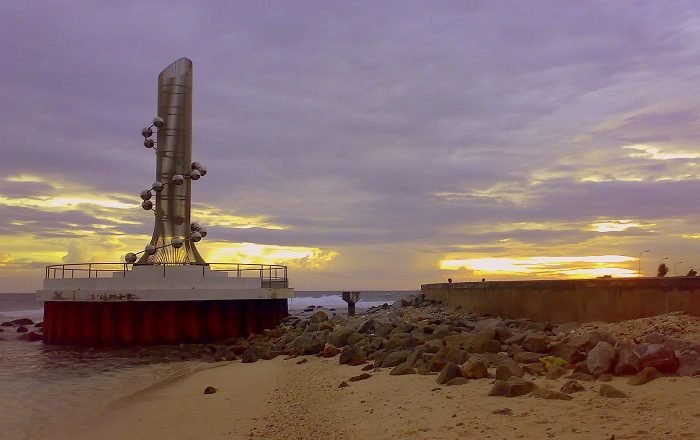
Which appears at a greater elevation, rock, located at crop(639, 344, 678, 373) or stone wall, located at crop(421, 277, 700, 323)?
stone wall, located at crop(421, 277, 700, 323)

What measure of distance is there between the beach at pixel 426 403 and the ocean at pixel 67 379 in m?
0.58

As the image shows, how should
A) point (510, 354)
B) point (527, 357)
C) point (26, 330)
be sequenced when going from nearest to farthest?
1. point (527, 357)
2. point (510, 354)
3. point (26, 330)

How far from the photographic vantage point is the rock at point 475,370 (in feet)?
33.7

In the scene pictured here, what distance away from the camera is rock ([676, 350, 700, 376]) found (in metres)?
8.76

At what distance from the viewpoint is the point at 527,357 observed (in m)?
11.0

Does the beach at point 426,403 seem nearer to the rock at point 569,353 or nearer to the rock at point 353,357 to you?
the rock at point 353,357

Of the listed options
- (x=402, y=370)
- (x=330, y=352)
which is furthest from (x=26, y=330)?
(x=402, y=370)

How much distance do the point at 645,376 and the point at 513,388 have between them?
1702 millimetres

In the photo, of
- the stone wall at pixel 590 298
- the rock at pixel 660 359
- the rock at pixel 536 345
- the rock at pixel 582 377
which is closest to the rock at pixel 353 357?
the rock at pixel 536 345

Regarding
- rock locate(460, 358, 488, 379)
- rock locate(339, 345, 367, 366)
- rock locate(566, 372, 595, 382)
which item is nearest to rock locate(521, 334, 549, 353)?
rock locate(460, 358, 488, 379)

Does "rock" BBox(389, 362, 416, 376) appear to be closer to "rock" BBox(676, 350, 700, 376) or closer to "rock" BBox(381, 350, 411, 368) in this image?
"rock" BBox(381, 350, 411, 368)

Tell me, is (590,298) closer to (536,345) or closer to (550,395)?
(536,345)

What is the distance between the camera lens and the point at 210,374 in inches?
659

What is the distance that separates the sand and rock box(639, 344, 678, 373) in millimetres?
318
